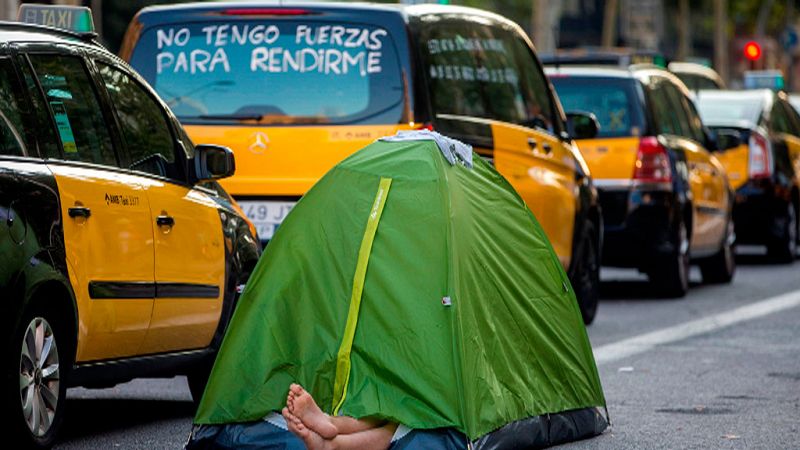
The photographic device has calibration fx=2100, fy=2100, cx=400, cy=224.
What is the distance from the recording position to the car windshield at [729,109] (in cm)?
1967

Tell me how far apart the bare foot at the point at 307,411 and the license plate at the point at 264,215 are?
150 inches

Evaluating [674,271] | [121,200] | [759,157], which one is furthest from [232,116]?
[759,157]

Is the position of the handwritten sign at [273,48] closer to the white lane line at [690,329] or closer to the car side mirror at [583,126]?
the white lane line at [690,329]

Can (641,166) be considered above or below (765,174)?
above

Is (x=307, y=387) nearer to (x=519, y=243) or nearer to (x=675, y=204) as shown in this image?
(x=519, y=243)

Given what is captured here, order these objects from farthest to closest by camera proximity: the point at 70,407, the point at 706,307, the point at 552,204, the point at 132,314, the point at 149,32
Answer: the point at 706,307
the point at 552,204
the point at 149,32
the point at 70,407
the point at 132,314

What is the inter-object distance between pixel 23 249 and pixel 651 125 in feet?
28.9

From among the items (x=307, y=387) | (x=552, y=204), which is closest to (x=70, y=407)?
(x=307, y=387)

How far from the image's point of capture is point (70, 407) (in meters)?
8.98

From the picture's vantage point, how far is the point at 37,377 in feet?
22.6

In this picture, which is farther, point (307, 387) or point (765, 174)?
point (765, 174)

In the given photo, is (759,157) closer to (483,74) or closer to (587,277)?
(587,277)

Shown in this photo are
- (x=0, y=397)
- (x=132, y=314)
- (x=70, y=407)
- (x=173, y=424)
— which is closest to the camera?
(x=0, y=397)

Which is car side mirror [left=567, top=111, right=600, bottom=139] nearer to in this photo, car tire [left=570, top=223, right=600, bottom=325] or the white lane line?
car tire [left=570, top=223, right=600, bottom=325]
